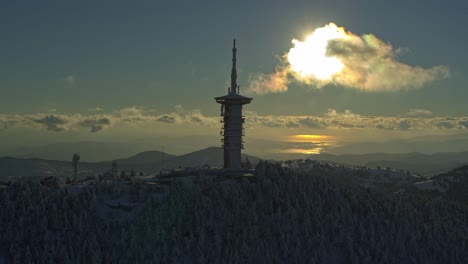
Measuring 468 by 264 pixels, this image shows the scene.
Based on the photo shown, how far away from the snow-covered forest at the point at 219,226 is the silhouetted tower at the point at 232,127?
1129 centimetres

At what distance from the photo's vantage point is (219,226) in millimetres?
66500

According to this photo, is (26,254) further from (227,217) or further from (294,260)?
(294,260)

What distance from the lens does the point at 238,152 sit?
95.7m

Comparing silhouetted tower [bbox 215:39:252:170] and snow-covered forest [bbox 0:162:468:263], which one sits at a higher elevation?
silhouetted tower [bbox 215:39:252:170]

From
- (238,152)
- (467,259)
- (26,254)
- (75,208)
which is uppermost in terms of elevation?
(238,152)

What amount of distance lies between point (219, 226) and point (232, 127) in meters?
32.6

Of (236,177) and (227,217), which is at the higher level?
(236,177)

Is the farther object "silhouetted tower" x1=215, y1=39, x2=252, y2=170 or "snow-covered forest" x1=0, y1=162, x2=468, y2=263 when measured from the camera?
"silhouetted tower" x1=215, y1=39, x2=252, y2=170

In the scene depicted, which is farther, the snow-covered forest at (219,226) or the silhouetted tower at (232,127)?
the silhouetted tower at (232,127)

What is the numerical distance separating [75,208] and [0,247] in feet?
35.4

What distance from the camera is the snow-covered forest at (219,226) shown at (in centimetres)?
5847

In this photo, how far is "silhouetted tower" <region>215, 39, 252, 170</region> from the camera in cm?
9512

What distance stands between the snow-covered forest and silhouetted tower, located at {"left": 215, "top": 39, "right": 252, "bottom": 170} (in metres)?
11.3

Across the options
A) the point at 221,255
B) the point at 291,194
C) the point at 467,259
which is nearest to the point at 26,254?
the point at 221,255
